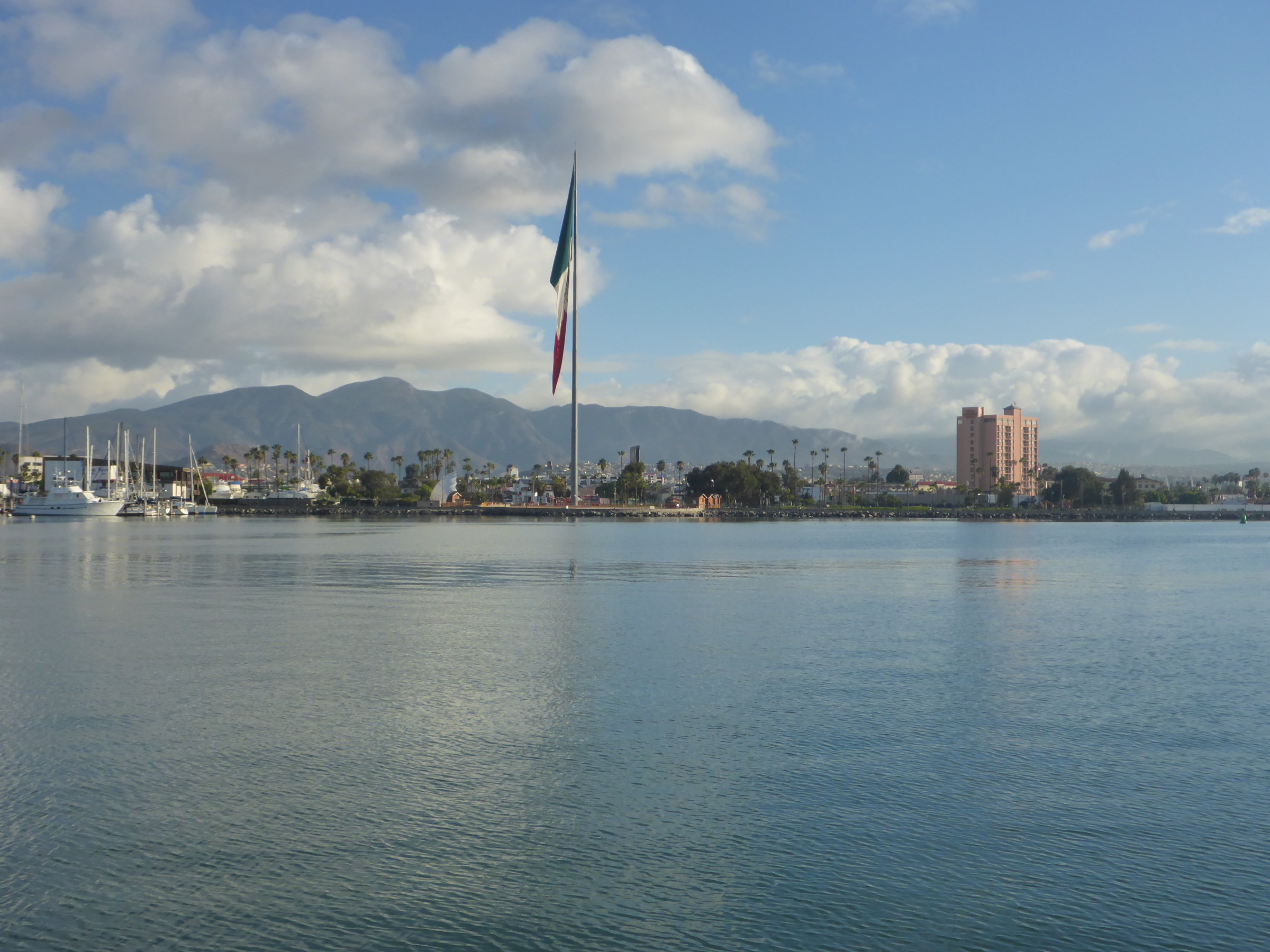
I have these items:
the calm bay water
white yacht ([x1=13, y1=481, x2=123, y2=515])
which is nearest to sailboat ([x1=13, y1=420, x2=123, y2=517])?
white yacht ([x1=13, y1=481, x2=123, y2=515])

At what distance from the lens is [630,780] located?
13203 millimetres

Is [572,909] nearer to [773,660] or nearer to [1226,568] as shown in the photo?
[773,660]

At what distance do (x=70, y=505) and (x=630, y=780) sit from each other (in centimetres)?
15443

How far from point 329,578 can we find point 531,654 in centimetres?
2351

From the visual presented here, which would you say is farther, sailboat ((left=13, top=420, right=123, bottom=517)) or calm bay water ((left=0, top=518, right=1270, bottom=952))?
sailboat ((left=13, top=420, right=123, bottom=517))

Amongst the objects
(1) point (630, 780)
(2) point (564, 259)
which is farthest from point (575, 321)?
(1) point (630, 780)

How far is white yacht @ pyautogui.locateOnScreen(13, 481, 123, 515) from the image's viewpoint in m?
146

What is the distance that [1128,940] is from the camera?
876cm

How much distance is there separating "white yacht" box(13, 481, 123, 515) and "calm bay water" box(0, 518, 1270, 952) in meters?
129

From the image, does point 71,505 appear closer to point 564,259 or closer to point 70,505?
point 70,505

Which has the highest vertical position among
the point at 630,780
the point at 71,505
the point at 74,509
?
the point at 71,505

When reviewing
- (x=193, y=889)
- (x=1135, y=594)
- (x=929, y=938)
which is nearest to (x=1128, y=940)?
(x=929, y=938)

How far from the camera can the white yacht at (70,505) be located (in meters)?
146

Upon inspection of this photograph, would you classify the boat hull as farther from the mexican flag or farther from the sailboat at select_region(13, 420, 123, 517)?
the mexican flag
